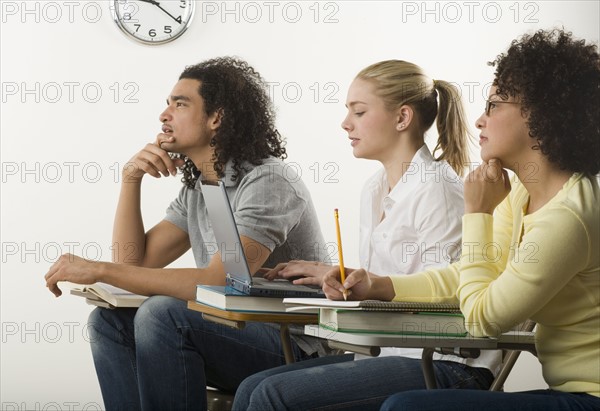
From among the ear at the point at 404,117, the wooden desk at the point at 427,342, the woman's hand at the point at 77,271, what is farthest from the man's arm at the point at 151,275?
the wooden desk at the point at 427,342

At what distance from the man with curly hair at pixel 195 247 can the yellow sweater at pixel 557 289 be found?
79 centimetres

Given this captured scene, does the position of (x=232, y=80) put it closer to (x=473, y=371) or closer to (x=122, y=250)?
(x=122, y=250)

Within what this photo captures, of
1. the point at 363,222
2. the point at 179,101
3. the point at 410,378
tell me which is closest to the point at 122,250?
the point at 179,101

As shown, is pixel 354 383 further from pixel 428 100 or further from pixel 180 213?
pixel 180 213

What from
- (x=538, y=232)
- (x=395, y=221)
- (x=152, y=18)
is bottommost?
(x=395, y=221)

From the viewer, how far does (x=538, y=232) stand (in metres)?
1.36

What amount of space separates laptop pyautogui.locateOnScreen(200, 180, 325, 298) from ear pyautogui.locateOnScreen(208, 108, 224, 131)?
666mm

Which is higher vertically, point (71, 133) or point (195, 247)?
point (71, 133)

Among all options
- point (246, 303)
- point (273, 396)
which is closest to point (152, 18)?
point (246, 303)

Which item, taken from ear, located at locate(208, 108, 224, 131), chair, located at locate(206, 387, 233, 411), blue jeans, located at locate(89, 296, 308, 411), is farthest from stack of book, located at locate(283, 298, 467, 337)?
ear, located at locate(208, 108, 224, 131)

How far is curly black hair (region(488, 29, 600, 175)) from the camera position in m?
1.47

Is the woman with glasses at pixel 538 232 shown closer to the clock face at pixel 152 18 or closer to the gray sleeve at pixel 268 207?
the gray sleeve at pixel 268 207

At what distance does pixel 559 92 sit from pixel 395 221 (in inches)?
22.9

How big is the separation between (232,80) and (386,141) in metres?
0.79
